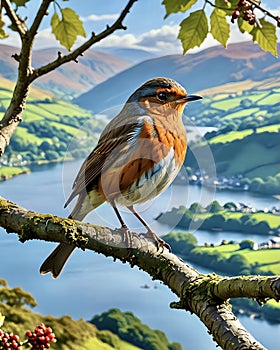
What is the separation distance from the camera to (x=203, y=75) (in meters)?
3.24

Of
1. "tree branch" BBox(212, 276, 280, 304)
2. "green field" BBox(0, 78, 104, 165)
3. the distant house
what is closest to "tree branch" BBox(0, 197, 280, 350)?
"tree branch" BBox(212, 276, 280, 304)

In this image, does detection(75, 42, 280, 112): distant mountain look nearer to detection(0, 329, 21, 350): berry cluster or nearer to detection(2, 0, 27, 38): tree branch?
detection(2, 0, 27, 38): tree branch

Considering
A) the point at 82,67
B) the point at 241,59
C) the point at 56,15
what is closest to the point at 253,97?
the point at 241,59

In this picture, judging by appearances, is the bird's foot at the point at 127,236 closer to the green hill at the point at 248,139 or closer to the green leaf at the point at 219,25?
the green leaf at the point at 219,25

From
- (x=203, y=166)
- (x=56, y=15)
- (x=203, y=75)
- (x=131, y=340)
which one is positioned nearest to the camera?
(x=203, y=166)

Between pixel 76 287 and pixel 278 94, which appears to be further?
pixel 76 287

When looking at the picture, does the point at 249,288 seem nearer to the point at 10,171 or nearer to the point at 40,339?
the point at 40,339

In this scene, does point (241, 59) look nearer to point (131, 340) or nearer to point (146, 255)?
point (131, 340)

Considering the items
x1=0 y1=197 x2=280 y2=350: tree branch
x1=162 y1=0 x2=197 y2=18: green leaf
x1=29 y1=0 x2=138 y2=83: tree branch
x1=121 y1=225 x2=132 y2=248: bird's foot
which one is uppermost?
x1=162 y1=0 x2=197 y2=18: green leaf

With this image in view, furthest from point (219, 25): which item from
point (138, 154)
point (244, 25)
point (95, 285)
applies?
point (95, 285)

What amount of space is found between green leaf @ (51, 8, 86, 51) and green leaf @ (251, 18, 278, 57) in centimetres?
16

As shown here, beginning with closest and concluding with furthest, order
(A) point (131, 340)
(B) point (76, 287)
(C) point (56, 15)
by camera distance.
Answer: (C) point (56, 15)
(A) point (131, 340)
(B) point (76, 287)

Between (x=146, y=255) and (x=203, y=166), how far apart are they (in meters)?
0.08

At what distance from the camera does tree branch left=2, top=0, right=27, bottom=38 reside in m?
0.52
